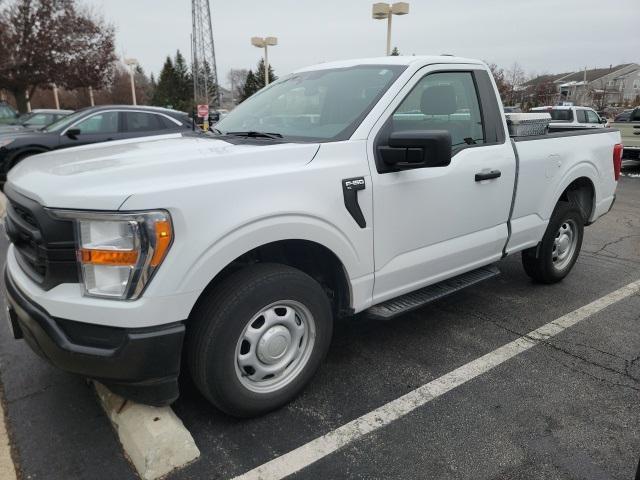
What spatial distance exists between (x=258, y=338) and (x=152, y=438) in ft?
2.15

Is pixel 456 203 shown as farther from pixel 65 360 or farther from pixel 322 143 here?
pixel 65 360

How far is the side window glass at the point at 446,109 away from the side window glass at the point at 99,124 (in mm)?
7656

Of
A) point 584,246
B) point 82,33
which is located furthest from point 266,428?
point 82,33

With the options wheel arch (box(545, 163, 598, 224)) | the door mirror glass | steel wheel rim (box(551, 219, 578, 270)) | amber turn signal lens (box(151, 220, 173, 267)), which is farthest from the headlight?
the door mirror glass

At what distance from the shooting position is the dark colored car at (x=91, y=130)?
898cm

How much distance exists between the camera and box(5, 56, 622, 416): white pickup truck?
2039 millimetres

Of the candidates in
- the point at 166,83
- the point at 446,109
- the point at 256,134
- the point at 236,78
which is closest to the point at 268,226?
the point at 256,134

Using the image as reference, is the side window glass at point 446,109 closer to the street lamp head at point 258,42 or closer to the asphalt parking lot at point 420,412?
the asphalt parking lot at point 420,412

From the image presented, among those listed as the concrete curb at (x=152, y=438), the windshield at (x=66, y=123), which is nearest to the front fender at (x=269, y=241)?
the concrete curb at (x=152, y=438)

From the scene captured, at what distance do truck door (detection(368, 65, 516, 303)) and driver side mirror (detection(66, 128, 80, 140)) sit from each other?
772 cm

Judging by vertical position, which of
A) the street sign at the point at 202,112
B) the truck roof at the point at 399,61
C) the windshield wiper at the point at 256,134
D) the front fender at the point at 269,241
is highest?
the truck roof at the point at 399,61

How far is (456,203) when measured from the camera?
3.25 meters

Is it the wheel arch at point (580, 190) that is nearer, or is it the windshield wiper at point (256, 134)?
the windshield wiper at point (256, 134)

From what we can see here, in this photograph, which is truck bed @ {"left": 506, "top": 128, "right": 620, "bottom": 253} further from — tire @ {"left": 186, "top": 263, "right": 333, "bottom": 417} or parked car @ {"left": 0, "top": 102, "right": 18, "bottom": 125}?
parked car @ {"left": 0, "top": 102, "right": 18, "bottom": 125}
